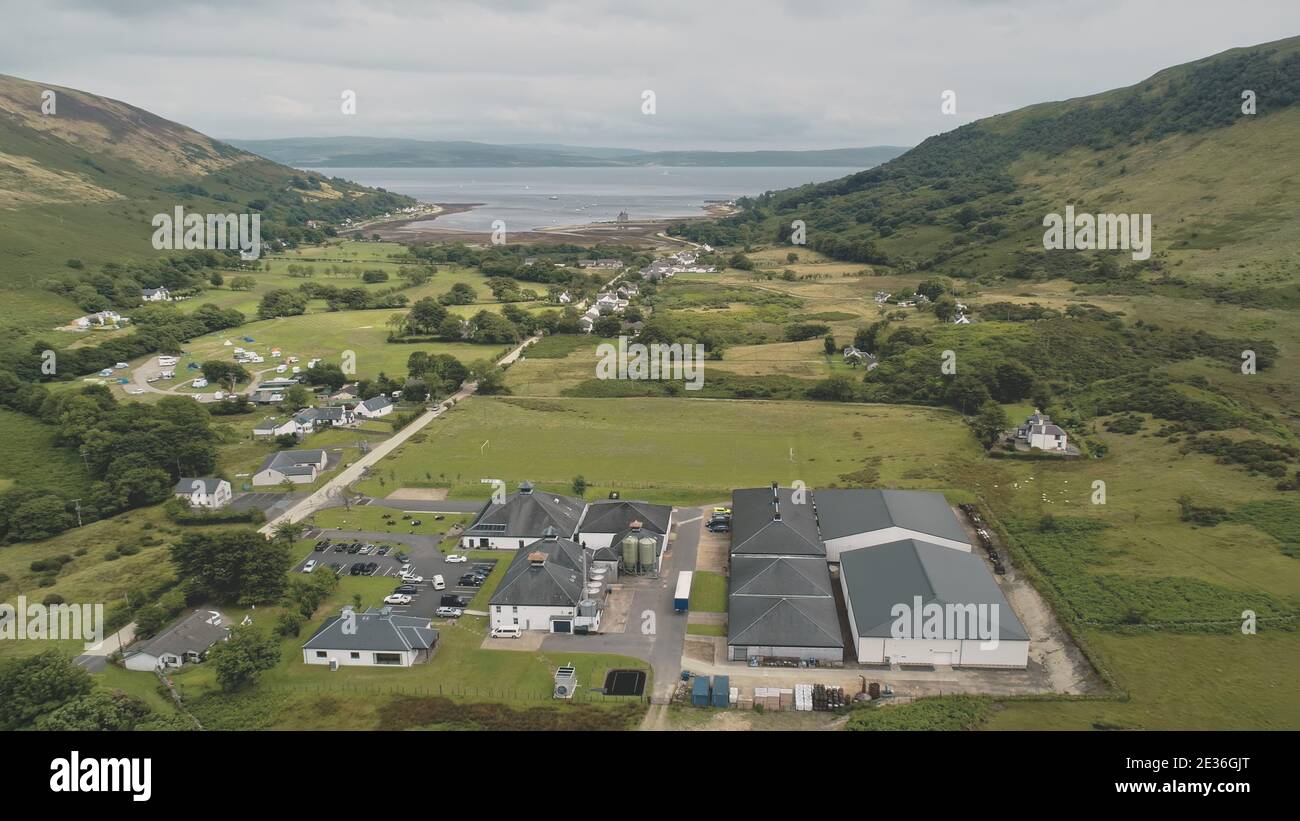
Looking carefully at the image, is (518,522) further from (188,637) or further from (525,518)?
(188,637)

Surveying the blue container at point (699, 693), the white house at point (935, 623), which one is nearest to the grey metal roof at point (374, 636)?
the blue container at point (699, 693)

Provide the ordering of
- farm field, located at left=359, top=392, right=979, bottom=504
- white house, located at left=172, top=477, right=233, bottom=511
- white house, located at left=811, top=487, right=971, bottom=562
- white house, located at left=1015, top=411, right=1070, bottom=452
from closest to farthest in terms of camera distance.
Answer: white house, located at left=811, top=487, right=971, bottom=562
white house, located at left=172, top=477, right=233, bottom=511
farm field, located at left=359, top=392, right=979, bottom=504
white house, located at left=1015, top=411, right=1070, bottom=452

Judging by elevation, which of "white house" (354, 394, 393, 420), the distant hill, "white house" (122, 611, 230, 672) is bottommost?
"white house" (122, 611, 230, 672)

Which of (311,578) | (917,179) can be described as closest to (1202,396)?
(311,578)

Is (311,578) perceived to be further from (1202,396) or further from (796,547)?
(1202,396)

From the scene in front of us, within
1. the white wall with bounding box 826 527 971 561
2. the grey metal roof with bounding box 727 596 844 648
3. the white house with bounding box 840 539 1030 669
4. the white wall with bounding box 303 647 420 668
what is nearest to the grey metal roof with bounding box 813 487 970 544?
the white wall with bounding box 826 527 971 561

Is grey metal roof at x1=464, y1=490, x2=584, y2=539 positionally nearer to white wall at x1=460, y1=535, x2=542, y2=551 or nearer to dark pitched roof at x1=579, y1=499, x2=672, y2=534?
white wall at x1=460, y1=535, x2=542, y2=551

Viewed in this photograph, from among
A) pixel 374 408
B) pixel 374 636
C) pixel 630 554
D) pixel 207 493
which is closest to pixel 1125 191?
pixel 374 408
